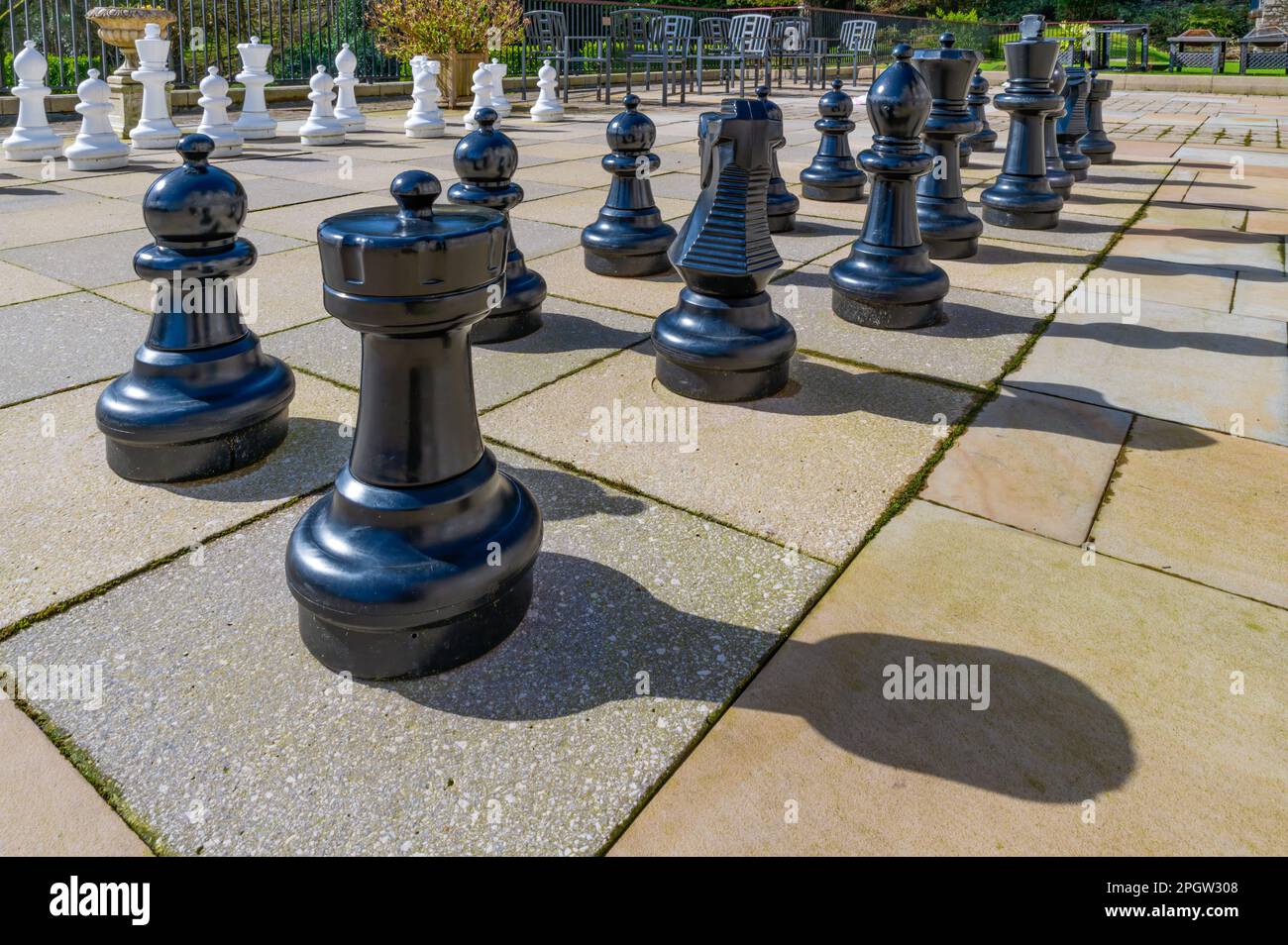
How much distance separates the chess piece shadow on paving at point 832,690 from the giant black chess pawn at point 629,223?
300cm

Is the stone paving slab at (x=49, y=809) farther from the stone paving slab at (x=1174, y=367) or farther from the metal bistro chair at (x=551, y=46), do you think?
the metal bistro chair at (x=551, y=46)

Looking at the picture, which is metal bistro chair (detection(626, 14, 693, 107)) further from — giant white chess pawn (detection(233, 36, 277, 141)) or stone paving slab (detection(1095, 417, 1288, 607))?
stone paving slab (detection(1095, 417, 1288, 607))

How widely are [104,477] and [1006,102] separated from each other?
522cm

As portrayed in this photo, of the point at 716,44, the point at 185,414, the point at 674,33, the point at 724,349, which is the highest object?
the point at 716,44

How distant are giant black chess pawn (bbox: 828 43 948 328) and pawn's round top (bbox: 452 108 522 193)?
4.95 feet

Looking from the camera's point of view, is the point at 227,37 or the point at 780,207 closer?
the point at 780,207

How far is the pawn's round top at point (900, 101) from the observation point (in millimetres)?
A: 3691

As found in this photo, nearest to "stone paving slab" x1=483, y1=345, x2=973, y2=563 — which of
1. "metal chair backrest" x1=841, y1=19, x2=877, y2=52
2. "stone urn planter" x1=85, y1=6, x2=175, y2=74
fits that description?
"stone urn planter" x1=85, y1=6, x2=175, y2=74

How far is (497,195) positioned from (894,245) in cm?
170

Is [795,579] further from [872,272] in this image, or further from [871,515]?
[872,272]

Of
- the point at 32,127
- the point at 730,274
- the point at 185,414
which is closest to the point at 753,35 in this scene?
the point at 32,127

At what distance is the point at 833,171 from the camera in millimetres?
6715

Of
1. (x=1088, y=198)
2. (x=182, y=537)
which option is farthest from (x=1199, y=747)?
(x=1088, y=198)

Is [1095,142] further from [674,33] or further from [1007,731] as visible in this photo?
[674,33]
